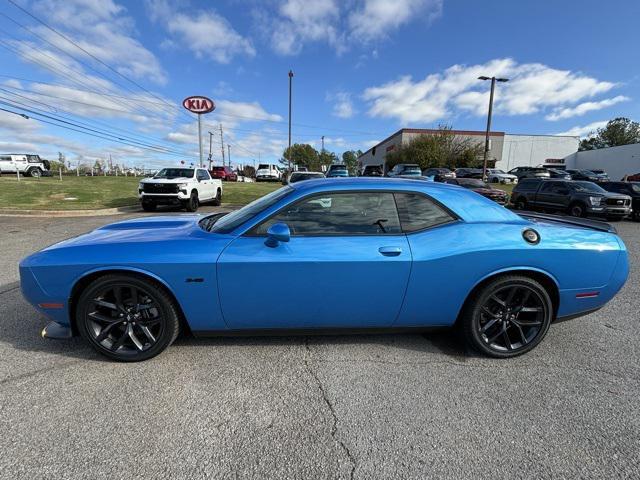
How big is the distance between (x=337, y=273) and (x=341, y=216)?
0.48 m

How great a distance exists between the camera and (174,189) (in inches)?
476

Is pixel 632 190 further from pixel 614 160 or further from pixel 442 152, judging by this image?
pixel 614 160

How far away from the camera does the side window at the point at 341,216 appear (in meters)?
2.74

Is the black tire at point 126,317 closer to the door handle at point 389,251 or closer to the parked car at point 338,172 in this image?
the door handle at point 389,251

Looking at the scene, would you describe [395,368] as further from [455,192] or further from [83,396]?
[83,396]

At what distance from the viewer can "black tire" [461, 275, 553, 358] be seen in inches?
111

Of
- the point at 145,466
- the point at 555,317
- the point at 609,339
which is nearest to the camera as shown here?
the point at 145,466

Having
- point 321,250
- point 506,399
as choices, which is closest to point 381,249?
point 321,250

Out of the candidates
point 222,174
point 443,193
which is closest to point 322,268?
point 443,193

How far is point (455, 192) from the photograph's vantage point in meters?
3.00

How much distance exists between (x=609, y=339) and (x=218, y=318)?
3.66 metres

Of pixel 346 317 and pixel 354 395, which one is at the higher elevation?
pixel 346 317

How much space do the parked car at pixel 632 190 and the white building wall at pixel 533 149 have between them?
49.3m

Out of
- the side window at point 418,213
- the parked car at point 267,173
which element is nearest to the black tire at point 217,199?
the side window at point 418,213
